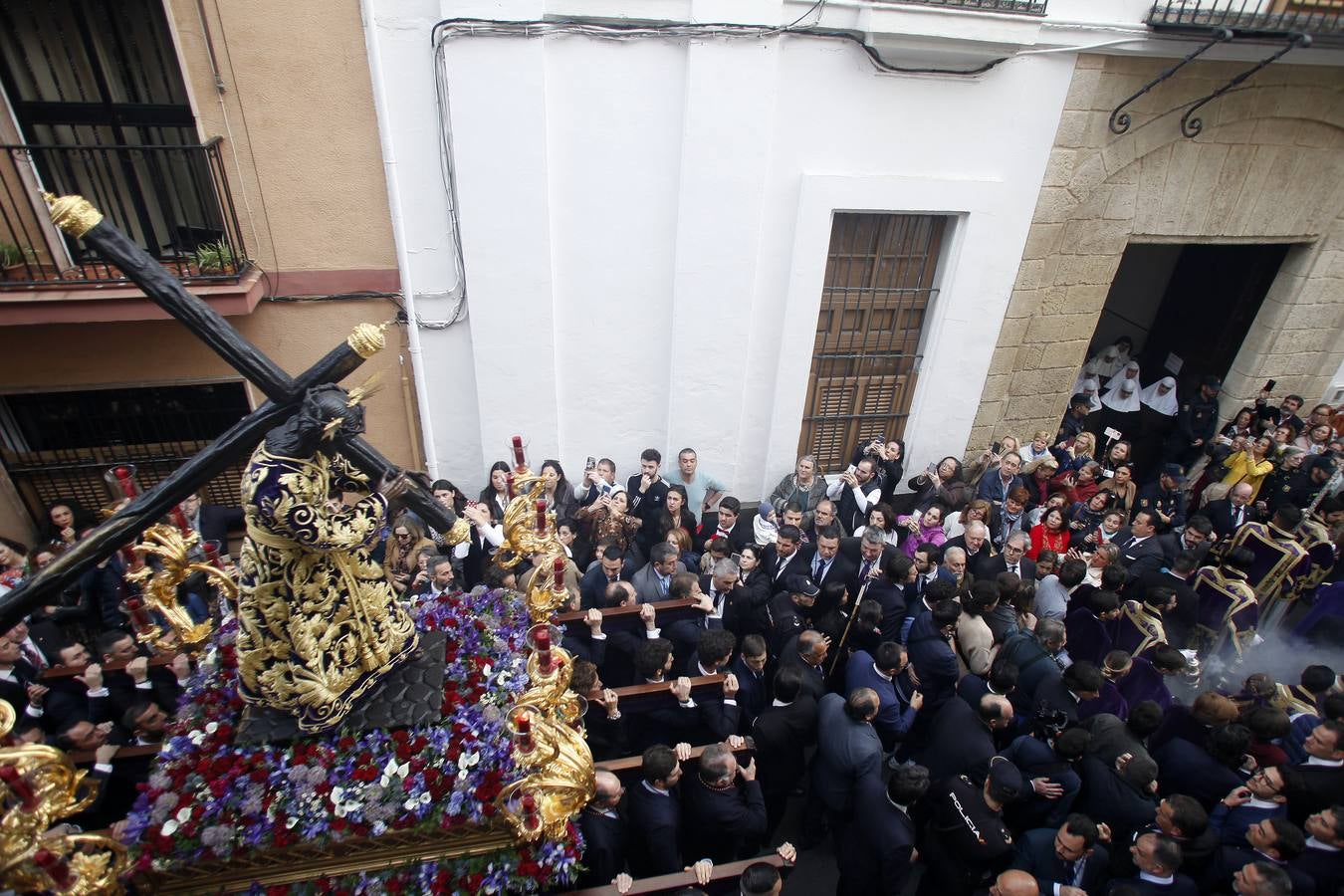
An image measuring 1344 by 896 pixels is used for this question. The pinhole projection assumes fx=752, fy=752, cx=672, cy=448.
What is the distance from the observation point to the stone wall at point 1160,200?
23.6 ft

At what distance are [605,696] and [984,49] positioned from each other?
5941 mm

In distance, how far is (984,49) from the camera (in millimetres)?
6266

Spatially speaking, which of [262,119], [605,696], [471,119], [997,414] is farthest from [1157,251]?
[262,119]

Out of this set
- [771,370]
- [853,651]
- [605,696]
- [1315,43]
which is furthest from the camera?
[771,370]

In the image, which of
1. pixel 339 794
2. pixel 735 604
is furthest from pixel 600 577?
pixel 339 794

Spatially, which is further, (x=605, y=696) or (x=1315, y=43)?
(x=1315, y=43)

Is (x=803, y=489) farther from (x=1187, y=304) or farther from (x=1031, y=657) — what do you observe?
(x=1187, y=304)

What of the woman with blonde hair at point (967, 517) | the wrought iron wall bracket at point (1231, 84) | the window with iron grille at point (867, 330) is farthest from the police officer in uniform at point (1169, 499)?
the wrought iron wall bracket at point (1231, 84)

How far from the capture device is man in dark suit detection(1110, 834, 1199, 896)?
3738 mm

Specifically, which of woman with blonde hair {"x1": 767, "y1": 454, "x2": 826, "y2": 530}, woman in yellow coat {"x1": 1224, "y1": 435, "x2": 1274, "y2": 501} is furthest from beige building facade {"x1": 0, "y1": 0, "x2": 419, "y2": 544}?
woman in yellow coat {"x1": 1224, "y1": 435, "x2": 1274, "y2": 501}

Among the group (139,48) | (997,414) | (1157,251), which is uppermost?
(139,48)

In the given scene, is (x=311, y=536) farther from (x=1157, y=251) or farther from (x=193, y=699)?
(x=1157, y=251)

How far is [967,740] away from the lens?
15.1 feet

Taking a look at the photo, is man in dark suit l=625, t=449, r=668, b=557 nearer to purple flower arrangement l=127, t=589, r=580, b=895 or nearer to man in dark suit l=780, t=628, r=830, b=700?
man in dark suit l=780, t=628, r=830, b=700
